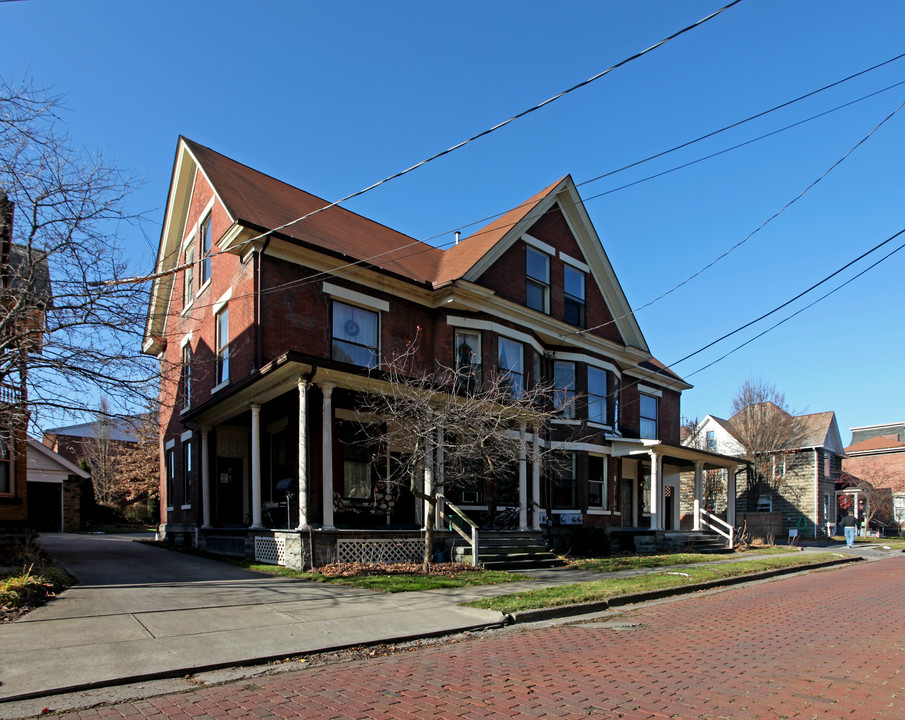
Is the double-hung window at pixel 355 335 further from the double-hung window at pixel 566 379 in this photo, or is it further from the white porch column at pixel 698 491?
the white porch column at pixel 698 491

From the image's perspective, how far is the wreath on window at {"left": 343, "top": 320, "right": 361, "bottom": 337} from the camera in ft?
56.8

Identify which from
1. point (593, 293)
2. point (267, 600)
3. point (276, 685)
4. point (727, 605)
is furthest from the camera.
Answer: point (593, 293)

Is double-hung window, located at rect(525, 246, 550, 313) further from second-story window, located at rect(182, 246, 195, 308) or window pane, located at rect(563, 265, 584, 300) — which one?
second-story window, located at rect(182, 246, 195, 308)

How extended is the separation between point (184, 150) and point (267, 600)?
15292 millimetres

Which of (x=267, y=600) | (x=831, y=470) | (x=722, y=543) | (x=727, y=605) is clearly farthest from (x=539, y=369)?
(x=831, y=470)

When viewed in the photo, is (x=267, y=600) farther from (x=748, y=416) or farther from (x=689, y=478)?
(x=748, y=416)

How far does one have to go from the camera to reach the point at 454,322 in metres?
19.2

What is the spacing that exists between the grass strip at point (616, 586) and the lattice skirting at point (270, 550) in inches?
202

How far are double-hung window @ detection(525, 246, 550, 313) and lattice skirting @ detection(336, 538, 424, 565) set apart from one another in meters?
9.33

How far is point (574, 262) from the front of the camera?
23.4 m

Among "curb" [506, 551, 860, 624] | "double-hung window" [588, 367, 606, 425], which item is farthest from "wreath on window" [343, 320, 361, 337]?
"double-hung window" [588, 367, 606, 425]

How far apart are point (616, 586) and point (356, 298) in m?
9.28

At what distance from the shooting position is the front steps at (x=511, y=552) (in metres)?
15.0

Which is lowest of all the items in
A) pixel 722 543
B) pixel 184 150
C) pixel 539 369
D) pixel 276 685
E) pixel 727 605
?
pixel 722 543
